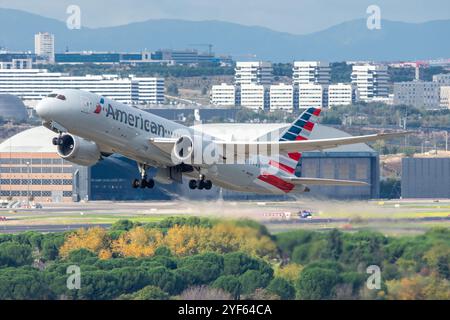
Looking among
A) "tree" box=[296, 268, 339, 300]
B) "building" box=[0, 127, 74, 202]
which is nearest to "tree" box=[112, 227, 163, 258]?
"tree" box=[296, 268, 339, 300]

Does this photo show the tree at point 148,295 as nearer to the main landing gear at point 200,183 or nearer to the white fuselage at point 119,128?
the white fuselage at point 119,128

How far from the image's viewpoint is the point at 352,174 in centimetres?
17338

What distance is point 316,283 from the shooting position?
89.6m

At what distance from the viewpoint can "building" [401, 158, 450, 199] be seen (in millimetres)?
178500

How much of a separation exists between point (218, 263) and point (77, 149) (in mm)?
23911

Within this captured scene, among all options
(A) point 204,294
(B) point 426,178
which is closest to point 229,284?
(A) point 204,294

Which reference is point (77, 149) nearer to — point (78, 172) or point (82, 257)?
point (82, 257)

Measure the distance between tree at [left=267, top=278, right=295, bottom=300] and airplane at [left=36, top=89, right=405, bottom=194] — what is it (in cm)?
787

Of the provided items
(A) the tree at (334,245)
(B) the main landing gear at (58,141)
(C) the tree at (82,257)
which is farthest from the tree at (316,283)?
(C) the tree at (82,257)

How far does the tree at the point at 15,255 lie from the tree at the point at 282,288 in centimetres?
2565

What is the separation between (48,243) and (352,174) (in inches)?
2513

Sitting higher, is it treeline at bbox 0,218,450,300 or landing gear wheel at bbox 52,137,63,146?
landing gear wheel at bbox 52,137,63,146

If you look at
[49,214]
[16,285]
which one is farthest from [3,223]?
[16,285]

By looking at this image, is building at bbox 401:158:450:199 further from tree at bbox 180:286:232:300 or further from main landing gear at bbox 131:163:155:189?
main landing gear at bbox 131:163:155:189
